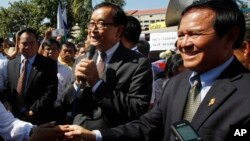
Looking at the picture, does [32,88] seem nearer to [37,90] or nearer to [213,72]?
[37,90]

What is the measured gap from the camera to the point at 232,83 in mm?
2072

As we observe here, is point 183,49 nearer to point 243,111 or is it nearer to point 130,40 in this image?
point 243,111

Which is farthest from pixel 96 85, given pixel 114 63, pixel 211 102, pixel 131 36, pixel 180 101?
pixel 131 36

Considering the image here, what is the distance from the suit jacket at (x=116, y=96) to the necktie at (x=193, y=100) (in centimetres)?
61

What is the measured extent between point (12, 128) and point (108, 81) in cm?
89

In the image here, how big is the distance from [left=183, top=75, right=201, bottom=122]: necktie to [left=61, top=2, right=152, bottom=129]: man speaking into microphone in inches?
24.0

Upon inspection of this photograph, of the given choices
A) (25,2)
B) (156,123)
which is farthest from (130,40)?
(25,2)

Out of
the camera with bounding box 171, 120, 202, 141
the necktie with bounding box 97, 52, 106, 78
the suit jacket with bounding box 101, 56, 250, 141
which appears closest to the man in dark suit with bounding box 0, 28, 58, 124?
the necktie with bounding box 97, 52, 106, 78

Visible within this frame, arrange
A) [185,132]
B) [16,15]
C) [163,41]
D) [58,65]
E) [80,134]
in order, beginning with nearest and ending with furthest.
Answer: [185,132] < [80,134] < [58,65] < [163,41] < [16,15]

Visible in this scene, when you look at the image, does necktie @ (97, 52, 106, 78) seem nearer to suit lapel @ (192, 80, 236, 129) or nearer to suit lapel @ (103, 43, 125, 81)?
suit lapel @ (103, 43, 125, 81)

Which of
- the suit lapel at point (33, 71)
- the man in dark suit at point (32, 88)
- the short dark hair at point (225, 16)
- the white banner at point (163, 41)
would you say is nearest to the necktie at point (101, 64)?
the short dark hair at point (225, 16)

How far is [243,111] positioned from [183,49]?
486mm

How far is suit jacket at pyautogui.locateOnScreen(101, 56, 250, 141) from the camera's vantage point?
197 centimetres

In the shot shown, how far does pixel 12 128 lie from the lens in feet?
10.1
